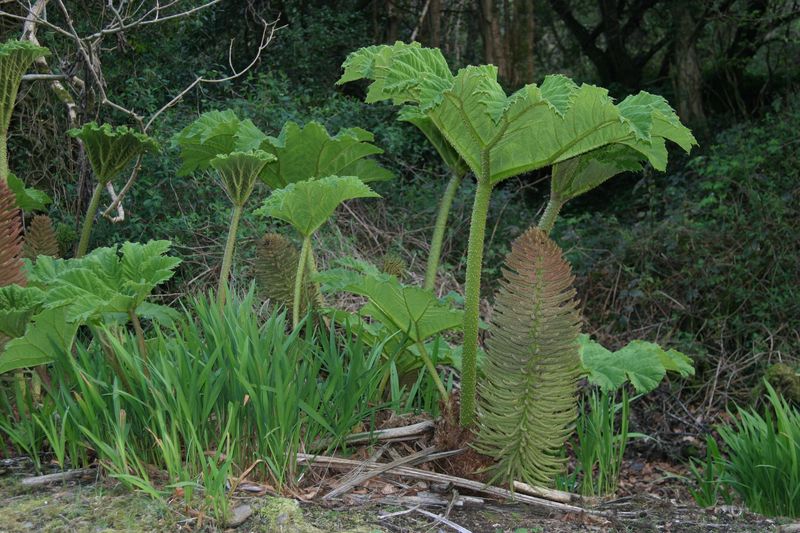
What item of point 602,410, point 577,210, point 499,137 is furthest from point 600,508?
point 577,210

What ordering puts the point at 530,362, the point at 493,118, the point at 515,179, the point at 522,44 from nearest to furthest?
the point at 493,118
the point at 530,362
the point at 515,179
the point at 522,44

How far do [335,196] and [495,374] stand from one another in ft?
2.66

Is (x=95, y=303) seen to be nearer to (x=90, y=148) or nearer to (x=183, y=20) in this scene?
(x=90, y=148)

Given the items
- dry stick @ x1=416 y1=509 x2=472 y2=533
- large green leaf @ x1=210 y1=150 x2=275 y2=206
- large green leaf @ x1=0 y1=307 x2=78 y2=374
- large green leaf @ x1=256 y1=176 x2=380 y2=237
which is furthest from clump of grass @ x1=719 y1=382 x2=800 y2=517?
large green leaf @ x1=0 y1=307 x2=78 y2=374

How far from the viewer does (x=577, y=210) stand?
8.98 meters

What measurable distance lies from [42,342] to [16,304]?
14 cm

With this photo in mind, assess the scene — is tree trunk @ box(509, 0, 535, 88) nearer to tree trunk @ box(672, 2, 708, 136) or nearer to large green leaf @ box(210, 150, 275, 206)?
tree trunk @ box(672, 2, 708, 136)

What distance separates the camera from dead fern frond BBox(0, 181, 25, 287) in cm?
263

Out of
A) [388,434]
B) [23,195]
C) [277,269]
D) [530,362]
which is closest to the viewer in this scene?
[530,362]

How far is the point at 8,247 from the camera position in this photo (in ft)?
8.73

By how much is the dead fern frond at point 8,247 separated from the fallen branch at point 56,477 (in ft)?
2.12

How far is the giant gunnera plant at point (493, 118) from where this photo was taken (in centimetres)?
217

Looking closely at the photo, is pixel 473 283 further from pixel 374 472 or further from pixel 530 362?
pixel 374 472

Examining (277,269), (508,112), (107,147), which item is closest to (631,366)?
(508,112)
